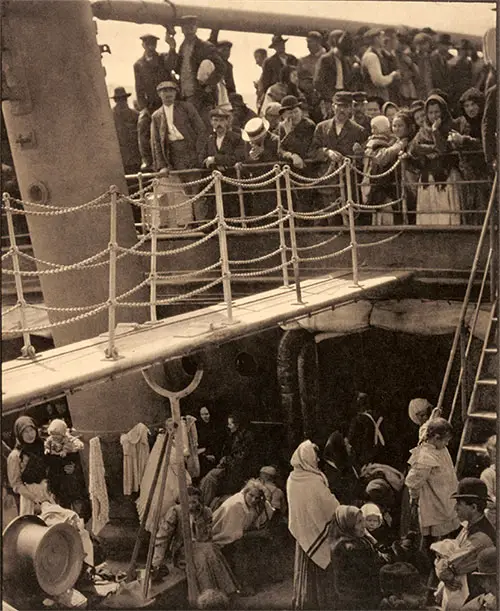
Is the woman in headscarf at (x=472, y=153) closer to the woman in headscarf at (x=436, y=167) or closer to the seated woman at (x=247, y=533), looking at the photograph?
the woman in headscarf at (x=436, y=167)

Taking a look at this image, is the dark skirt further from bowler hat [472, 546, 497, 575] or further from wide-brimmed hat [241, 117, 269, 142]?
wide-brimmed hat [241, 117, 269, 142]

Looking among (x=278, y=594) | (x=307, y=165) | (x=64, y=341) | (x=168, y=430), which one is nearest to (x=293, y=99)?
(x=307, y=165)

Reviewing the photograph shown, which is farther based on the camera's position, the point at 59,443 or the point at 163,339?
the point at 163,339

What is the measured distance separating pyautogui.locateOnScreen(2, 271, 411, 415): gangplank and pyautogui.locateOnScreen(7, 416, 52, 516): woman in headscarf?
342mm

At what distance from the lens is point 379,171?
623 centimetres

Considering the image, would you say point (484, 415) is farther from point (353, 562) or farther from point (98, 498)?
point (98, 498)

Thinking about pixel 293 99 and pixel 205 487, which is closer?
pixel 205 487

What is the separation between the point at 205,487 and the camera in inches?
194

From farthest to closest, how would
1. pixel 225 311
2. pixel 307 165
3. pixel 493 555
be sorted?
pixel 307 165 < pixel 225 311 < pixel 493 555

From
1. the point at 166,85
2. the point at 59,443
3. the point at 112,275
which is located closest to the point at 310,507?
the point at 59,443

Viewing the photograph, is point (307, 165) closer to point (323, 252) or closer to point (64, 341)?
point (323, 252)

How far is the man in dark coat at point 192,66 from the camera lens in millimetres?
6844

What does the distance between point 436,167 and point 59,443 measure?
3139 millimetres

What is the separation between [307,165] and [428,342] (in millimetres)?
1585
